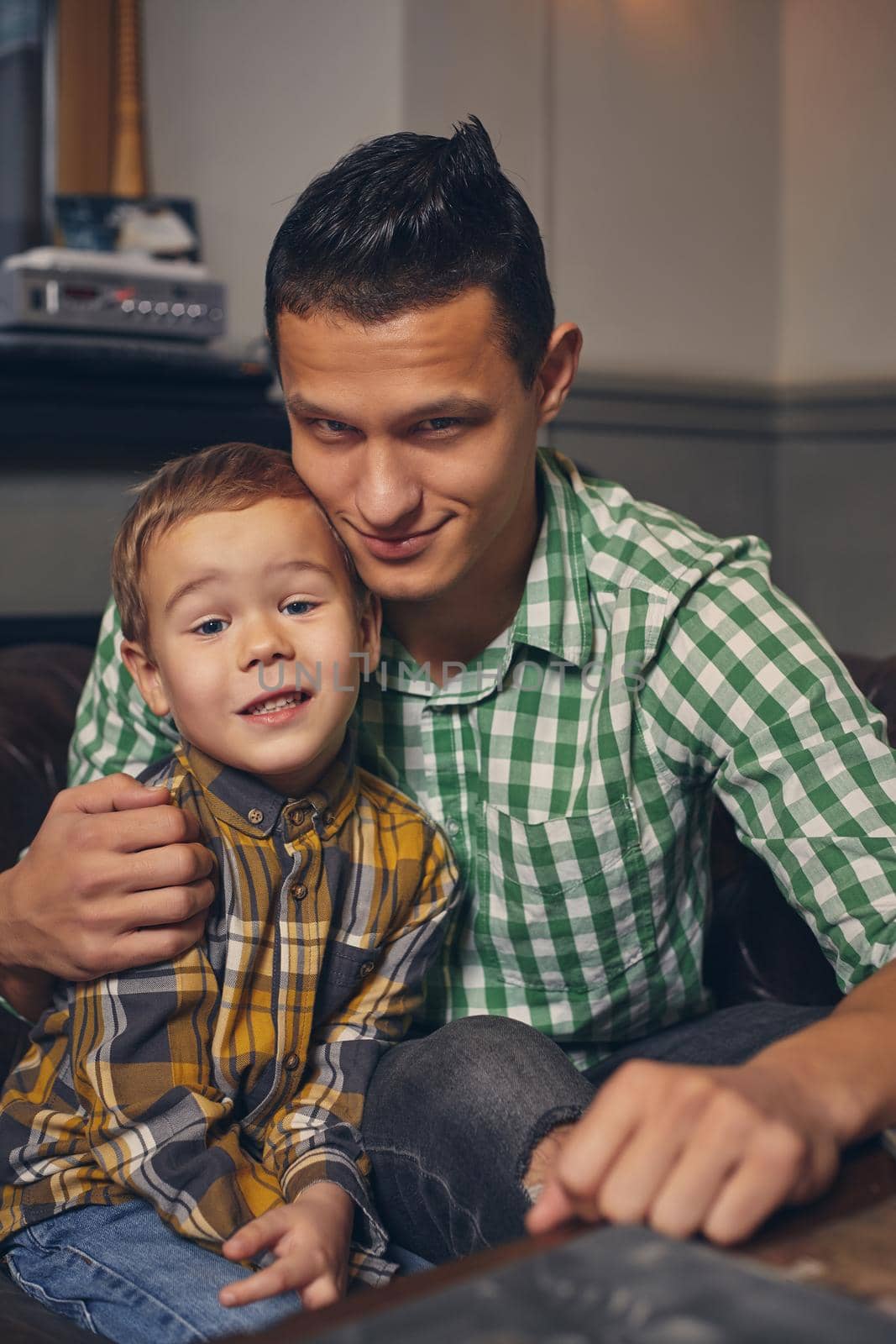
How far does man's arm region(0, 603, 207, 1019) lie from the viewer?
1.17 metres

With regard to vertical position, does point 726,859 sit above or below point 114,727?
below

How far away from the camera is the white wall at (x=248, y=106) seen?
297 cm

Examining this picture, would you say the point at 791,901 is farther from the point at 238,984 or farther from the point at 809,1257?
the point at 809,1257

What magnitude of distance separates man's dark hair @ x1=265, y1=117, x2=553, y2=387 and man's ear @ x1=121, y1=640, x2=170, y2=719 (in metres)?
0.36

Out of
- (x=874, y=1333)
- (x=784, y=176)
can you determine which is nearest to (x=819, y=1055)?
(x=874, y=1333)

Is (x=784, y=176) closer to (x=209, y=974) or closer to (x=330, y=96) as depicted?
(x=330, y=96)

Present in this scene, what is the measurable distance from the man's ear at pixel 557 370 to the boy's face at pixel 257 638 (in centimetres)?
37

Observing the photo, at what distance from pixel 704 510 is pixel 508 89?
4.25 feet

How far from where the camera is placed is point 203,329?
2.52 meters

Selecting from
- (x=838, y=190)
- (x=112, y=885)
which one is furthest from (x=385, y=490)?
(x=838, y=190)

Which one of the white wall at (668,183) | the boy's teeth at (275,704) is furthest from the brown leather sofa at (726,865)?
the white wall at (668,183)

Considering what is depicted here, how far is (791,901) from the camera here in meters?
1.32

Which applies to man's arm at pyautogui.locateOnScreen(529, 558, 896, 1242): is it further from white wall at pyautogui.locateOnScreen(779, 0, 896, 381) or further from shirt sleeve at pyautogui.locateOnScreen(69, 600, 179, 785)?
white wall at pyautogui.locateOnScreen(779, 0, 896, 381)

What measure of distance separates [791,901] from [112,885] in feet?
2.05
